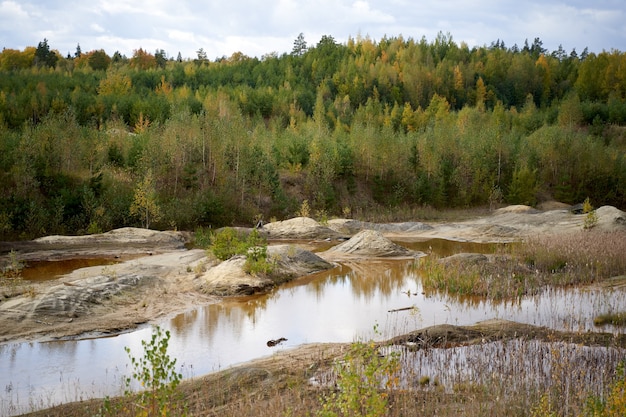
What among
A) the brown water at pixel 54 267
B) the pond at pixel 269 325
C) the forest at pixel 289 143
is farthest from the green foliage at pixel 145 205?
the pond at pixel 269 325

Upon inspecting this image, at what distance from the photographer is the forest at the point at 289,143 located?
110 feet

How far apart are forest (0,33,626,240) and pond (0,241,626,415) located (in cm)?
1586

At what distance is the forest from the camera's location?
3362 cm

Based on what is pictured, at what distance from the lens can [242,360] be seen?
1243 cm

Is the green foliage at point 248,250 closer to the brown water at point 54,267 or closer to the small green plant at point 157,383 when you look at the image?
the brown water at point 54,267

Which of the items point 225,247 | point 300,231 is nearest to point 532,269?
point 225,247

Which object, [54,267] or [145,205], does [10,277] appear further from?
[145,205]

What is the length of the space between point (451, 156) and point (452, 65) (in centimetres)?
5403

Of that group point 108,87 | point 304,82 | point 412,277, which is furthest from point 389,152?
point 304,82

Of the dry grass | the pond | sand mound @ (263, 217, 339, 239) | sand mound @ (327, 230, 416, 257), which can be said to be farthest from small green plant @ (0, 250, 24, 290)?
sand mound @ (263, 217, 339, 239)

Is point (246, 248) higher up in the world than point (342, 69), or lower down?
lower down

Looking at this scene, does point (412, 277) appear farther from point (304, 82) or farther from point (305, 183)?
point (304, 82)

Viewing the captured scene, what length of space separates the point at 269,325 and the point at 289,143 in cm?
3447

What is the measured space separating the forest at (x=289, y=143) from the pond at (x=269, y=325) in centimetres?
1586
